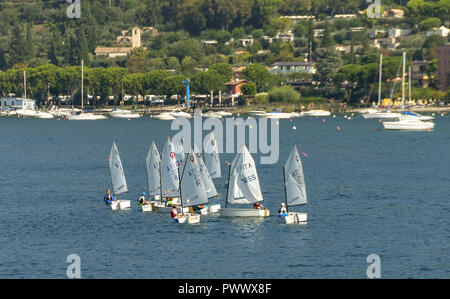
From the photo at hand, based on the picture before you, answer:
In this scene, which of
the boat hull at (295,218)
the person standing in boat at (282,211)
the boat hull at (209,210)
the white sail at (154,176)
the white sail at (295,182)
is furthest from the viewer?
the white sail at (154,176)

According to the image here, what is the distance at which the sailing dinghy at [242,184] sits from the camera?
312 feet

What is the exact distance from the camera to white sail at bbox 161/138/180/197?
10222 centimetres

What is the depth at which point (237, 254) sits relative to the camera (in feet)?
262

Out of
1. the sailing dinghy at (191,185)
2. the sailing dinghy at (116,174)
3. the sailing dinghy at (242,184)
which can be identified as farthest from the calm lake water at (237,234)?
the sailing dinghy at (116,174)

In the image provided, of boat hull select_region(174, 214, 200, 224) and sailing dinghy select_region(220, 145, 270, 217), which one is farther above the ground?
sailing dinghy select_region(220, 145, 270, 217)

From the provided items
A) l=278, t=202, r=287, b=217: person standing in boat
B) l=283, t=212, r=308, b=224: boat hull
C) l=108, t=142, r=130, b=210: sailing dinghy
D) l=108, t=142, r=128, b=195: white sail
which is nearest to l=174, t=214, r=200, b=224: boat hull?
l=278, t=202, r=287, b=217: person standing in boat

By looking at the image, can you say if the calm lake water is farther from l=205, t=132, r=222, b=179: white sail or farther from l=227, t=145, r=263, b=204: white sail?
l=227, t=145, r=263, b=204: white sail

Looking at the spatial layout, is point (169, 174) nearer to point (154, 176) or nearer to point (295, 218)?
point (154, 176)

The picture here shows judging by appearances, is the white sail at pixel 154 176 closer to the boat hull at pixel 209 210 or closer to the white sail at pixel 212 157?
the boat hull at pixel 209 210

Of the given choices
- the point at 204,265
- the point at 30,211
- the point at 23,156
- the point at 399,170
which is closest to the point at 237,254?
the point at 204,265

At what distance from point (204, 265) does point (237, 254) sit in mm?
4903
